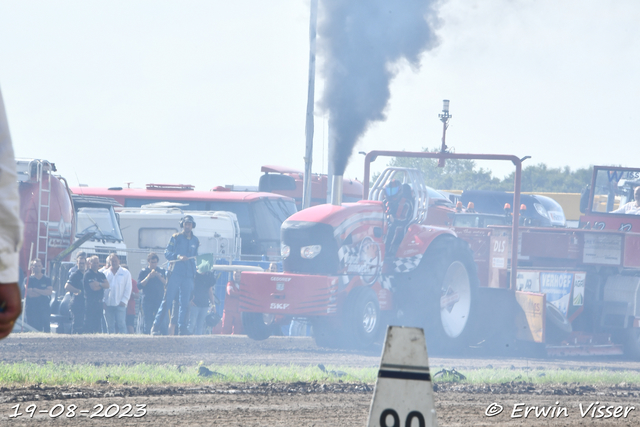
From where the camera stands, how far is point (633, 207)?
14.9 meters

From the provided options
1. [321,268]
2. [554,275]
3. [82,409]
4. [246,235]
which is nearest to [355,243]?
[321,268]

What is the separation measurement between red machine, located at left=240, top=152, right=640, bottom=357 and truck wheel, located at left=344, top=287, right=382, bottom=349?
0.05 feet

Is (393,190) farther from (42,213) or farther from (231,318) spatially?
(42,213)

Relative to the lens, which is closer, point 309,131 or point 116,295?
point 116,295

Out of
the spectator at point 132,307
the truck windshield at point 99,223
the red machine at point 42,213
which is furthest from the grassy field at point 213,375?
the truck windshield at point 99,223

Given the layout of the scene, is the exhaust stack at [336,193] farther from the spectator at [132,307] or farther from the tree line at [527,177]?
the tree line at [527,177]

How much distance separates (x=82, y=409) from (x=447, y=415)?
2.65 m

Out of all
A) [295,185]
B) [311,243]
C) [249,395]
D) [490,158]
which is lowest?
[249,395]

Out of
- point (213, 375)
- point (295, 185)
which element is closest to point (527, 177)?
point (295, 185)

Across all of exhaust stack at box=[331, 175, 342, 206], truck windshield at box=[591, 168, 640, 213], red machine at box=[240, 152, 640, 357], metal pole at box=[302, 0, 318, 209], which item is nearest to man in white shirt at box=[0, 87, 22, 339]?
red machine at box=[240, 152, 640, 357]

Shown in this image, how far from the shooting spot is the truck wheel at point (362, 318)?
1138 cm

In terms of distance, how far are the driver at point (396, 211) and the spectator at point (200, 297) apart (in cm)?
306

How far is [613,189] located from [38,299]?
9599 mm

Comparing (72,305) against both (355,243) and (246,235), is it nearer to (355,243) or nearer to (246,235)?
(355,243)
